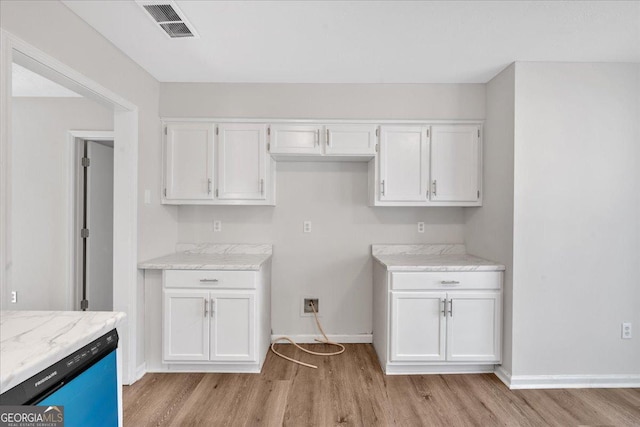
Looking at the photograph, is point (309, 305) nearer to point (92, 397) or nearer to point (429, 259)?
point (429, 259)

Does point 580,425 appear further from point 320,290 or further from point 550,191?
point 320,290

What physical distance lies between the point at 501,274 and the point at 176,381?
8.82 feet

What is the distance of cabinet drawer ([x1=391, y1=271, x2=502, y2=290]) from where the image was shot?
8.68 feet

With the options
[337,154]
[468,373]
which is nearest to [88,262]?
[337,154]

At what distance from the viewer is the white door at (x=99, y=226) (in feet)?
11.1

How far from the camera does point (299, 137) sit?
2.98 metres

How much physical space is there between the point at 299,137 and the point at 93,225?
2326mm

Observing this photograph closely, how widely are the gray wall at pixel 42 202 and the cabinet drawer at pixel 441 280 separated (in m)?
3.15

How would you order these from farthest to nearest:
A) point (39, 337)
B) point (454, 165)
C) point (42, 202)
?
point (42, 202) → point (454, 165) → point (39, 337)

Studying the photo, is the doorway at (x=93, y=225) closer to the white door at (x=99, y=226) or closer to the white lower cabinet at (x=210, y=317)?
the white door at (x=99, y=226)

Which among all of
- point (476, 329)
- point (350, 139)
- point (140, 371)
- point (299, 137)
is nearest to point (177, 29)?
point (299, 137)

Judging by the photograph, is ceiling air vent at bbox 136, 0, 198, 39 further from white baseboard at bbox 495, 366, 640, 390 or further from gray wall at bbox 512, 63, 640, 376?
white baseboard at bbox 495, 366, 640, 390

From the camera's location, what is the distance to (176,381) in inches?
102

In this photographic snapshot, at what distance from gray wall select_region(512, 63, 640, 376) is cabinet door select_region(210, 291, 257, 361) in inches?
80.4
